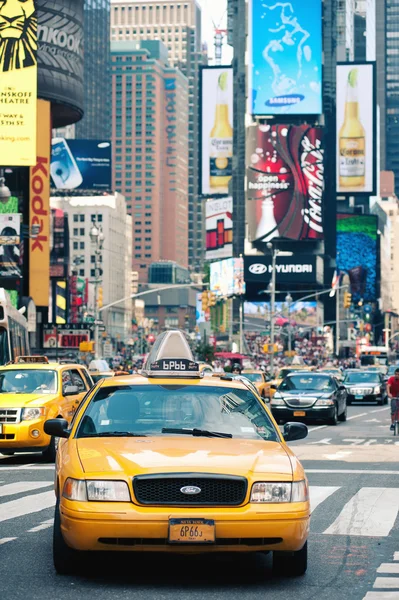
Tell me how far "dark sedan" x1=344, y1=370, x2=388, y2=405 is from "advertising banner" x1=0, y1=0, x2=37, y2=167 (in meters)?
15.5

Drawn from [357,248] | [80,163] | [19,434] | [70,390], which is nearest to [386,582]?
[70,390]

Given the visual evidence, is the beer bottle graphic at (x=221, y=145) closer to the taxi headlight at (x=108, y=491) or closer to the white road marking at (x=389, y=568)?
the white road marking at (x=389, y=568)

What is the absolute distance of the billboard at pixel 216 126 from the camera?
151625 mm

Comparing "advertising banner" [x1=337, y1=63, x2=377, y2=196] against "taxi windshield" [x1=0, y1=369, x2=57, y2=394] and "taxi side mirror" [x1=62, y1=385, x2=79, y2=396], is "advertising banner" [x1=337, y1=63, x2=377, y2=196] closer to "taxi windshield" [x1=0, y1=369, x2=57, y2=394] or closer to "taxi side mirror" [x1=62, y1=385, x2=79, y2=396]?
"taxi windshield" [x1=0, y1=369, x2=57, y2=394]

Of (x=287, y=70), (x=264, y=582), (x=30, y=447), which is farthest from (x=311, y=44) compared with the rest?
(x=264, y=582)

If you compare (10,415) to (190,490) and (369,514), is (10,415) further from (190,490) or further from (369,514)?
(190,490)

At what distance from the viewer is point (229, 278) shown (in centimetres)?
15700

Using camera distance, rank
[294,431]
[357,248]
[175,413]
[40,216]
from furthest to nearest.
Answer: [357,248], [40,216], [294,431], [175,413]

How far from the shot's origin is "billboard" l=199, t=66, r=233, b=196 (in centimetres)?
15162

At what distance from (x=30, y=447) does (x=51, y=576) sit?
10.0m

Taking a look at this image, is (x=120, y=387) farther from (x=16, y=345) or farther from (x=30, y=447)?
(x=16, y=345)

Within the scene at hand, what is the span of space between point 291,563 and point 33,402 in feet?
34.3

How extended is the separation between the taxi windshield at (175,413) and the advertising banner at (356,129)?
459 ft

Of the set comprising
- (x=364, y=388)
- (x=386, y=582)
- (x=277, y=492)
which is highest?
(x=277, y=492)
